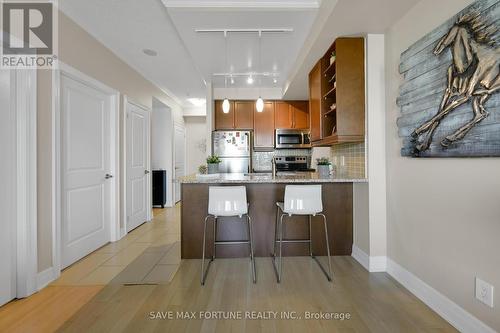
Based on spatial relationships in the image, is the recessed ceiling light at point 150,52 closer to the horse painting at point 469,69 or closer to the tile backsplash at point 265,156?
the tile backsplash at point 265,156

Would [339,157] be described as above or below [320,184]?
above

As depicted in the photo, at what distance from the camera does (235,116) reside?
5230 mm

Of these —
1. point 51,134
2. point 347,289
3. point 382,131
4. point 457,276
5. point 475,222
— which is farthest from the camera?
point 382,131

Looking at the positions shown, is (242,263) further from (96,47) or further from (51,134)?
(96,47)

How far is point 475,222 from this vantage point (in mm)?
1518

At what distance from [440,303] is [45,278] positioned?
3.22m

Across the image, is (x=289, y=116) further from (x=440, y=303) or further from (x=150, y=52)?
(x=440, y=303)

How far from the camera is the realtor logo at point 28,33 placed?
1.99 metres

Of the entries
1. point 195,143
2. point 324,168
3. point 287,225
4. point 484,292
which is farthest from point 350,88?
point 195,143

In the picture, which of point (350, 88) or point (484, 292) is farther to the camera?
point (350, 88)

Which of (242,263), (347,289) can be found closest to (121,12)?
(242,263)

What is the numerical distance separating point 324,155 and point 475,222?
10.8 ft

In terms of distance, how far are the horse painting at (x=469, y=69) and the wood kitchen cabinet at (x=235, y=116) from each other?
147 inches

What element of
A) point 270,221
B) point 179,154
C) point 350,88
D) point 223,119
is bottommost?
point 270,221
